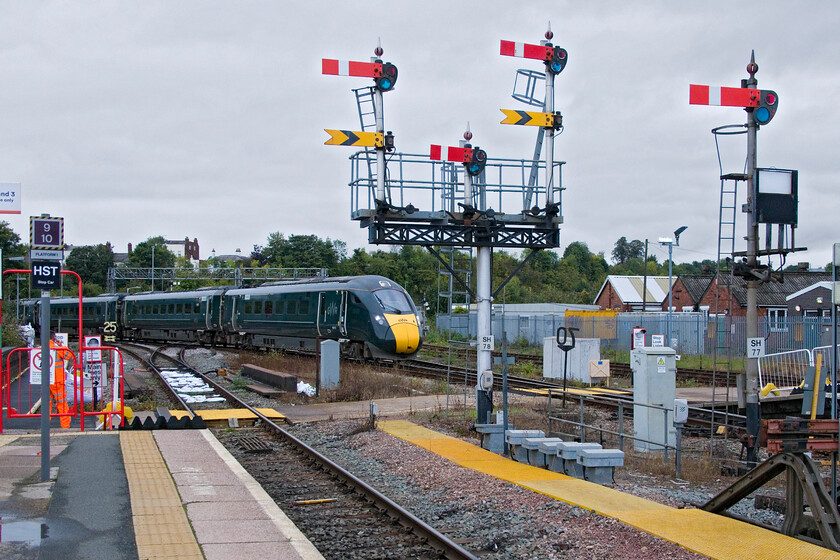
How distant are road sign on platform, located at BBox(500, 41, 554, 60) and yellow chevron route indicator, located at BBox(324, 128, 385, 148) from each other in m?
2.42

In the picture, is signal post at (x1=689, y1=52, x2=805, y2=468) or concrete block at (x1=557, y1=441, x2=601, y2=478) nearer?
concrete block at (x1=557, y1=441, x2=601, y2=478)

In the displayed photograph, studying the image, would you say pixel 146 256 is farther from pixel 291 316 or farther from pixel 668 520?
pixel 668 520

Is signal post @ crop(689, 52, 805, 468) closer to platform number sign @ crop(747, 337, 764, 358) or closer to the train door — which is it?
platform number sign @ crop(747, 337, 764, 358)

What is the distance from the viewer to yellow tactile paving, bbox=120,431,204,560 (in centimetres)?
655

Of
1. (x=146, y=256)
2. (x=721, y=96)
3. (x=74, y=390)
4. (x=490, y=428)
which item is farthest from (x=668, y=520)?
(x=146, y=256)

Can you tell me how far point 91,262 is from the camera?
113 meters

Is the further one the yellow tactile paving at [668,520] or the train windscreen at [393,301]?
the train windscreen at [393,301]

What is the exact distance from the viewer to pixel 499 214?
1356cm

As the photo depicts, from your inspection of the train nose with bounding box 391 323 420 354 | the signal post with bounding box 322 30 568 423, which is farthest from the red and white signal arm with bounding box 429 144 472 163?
the train nose with bounding box 391 323 420 354

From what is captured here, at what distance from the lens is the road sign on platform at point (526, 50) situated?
12.9 metres

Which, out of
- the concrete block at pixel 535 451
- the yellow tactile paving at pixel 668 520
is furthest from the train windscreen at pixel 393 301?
the concrete block at pixel 535 451

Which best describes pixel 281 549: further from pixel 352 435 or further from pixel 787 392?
pixel 787 392

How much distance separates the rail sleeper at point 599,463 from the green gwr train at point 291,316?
11509mm

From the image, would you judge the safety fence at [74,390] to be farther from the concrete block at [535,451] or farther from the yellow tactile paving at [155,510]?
the concrete block at [535,451]
